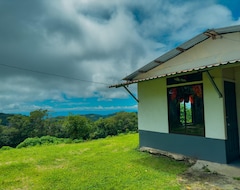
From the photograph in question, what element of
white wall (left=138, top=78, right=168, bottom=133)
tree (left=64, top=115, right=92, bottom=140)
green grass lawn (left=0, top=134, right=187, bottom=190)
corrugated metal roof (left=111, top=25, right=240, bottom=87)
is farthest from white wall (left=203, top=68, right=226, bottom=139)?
tree (left=64, top=115, right=92, bottom=140)

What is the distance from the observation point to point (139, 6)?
8.66 m

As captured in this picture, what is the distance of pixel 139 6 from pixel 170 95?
469cm

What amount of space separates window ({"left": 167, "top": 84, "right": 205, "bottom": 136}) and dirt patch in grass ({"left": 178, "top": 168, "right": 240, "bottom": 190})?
1.27 m

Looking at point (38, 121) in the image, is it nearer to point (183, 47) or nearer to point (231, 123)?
point (183, 47)

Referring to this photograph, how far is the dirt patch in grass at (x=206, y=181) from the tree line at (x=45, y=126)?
1390cm

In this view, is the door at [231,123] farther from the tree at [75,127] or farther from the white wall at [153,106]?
the tree at [75,127]

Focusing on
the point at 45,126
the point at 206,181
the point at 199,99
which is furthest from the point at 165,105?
the point at 45,126

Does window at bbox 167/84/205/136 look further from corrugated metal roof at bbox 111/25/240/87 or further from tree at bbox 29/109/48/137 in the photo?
tree at bbox 29/109/48/137

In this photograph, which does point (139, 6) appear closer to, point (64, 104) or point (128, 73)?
point (128, 73)

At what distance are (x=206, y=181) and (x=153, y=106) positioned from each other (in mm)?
3401

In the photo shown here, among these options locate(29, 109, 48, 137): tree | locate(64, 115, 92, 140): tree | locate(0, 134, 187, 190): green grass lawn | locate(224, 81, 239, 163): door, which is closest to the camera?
locate(0, 134, 187, 190): green grass lawn

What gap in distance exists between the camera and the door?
17.0ft

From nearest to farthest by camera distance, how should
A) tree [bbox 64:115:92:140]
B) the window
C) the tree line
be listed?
1. the window
2. tree [bbox 64:115:92:140]
3. the tree line

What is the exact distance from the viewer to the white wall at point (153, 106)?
266 inches
